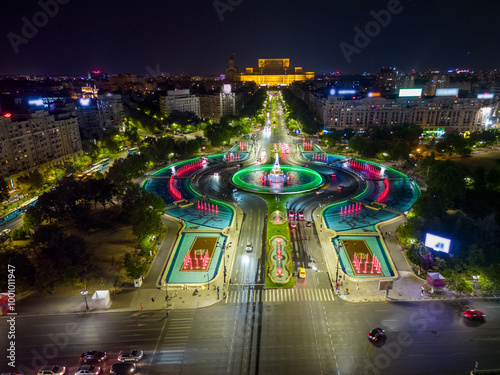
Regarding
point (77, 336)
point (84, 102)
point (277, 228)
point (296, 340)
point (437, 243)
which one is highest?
point (84, 102)

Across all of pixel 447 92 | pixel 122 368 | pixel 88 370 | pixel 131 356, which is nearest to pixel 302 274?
pixel 131 356

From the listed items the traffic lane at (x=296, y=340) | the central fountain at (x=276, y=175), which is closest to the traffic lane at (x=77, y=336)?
the traffic lane at (x=296, y=340)

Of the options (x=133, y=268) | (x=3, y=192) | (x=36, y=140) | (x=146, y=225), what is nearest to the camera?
(x=133, y=268)

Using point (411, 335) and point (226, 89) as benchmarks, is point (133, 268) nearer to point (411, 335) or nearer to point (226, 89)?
point (411, 335)

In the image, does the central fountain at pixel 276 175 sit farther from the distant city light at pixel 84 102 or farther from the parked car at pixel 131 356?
the distant city light at pixel 84 102

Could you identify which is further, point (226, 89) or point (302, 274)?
point (226, 89)

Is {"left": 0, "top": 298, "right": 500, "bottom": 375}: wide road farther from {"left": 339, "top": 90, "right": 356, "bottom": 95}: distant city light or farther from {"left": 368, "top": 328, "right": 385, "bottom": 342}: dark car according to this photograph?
{"left": 339, "top": 90, "right": 356, "bottom": 95}: distant city light

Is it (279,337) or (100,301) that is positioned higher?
(100,301)

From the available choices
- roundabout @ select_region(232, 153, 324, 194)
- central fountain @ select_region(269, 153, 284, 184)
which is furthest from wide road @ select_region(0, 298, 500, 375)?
central fountain @ select_region(269, 153, 284, 184)
